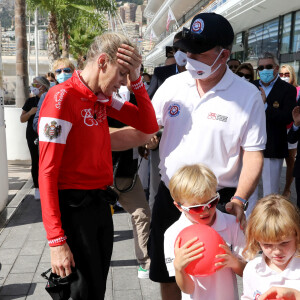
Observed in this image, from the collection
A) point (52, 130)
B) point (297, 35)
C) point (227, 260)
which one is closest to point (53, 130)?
point (52, 130)

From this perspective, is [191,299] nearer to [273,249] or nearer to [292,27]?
[273,249]

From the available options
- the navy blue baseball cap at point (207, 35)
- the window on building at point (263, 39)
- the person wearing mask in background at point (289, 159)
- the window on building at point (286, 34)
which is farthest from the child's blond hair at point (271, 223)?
Result: the window on building at point (263, 39)

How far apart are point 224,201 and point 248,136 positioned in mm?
432

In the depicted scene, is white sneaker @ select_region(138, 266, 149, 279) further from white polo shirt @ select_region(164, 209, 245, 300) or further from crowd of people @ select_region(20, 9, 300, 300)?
white polo shirt @ select_region(164, 209, 245, 300)

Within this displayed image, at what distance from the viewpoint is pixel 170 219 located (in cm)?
297

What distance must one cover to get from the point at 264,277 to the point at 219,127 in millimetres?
916

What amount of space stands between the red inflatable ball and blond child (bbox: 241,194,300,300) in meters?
0.18

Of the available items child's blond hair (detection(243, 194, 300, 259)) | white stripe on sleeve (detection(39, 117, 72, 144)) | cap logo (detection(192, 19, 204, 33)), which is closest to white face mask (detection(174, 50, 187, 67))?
cap logo (detection(192, 19, 204, 33))

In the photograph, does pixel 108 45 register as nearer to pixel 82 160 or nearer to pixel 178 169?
pixel 82 160

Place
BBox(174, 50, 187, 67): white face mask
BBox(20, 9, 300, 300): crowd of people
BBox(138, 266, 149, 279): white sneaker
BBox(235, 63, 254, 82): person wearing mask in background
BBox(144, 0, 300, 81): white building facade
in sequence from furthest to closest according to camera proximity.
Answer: BBox(144, 0, 300, 81): white building facade, BBox(235, 63, 254, 82): person wearing mask in background, BBox(174, 50, 187, 67): white face mask, BBox(138, 266, 149, 279): white sneaker, BBox(20, 9, 300, 300): crowd of people

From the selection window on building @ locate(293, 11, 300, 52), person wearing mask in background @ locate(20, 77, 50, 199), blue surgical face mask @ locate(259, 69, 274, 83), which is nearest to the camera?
blue surgical face mask @ locate(259, 69, 274, 83)

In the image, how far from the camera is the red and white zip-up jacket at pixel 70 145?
229 cm

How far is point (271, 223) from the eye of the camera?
2.10m

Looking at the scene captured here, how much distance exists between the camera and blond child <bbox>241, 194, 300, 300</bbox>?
82.4 inches
